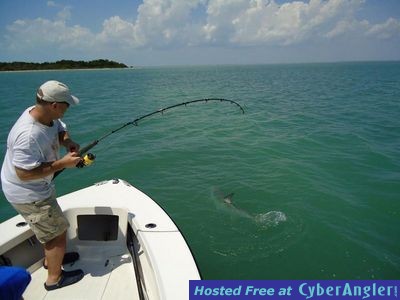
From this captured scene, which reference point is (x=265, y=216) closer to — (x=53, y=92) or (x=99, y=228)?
(x=99, y=228)

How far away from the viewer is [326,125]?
15.3 m

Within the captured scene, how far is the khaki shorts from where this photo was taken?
334cm

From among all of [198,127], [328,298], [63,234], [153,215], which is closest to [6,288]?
[63,234]

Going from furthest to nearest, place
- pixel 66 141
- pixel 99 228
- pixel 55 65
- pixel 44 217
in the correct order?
pixel 55 65
pixel 99 228
pixel 66 141
pixel 44 217

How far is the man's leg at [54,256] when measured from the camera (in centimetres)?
358

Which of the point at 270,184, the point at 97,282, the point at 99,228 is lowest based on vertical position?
the point at 270,184

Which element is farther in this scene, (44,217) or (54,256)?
(54,256)

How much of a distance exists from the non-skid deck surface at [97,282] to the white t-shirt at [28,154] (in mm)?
1201

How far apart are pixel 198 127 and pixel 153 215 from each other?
1130cm

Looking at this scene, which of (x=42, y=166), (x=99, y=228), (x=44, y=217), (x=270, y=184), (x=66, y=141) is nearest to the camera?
(x=42, y=166)

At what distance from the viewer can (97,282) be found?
12.9 feet

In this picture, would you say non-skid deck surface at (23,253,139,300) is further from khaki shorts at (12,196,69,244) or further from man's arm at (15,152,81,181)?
man's arm at (15,152,81,181)

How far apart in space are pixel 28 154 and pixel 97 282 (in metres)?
1.87

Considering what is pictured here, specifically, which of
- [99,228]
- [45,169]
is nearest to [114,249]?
[99,228]
